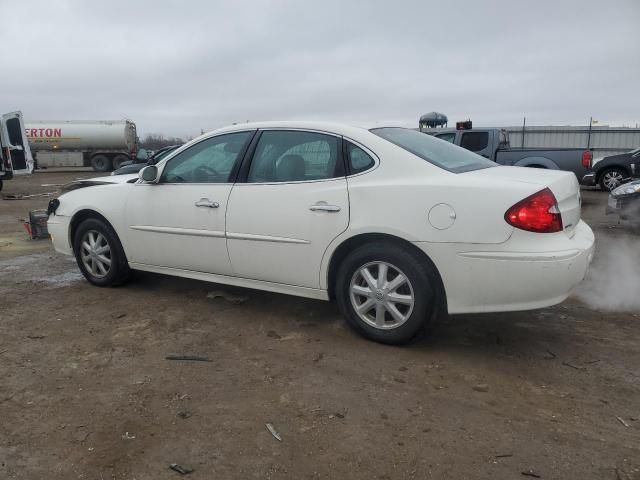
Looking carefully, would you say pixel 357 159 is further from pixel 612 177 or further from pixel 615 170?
pixel 615 170

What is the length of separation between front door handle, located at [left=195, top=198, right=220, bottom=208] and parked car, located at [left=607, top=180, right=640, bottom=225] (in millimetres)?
6377

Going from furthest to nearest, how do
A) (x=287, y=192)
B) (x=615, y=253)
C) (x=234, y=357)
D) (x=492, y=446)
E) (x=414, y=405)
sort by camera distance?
(x=615, y=253) → (x=287, y=192) → (x=234, y=357) → (x=414, y=405) → (x=492, y=446)

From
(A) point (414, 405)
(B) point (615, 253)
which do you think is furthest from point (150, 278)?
(B) point (615, 253)

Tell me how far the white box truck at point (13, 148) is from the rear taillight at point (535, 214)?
643 inches

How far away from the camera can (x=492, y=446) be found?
2.43 metres

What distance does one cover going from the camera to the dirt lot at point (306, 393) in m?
2.35

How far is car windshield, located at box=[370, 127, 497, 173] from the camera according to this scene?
352 cm

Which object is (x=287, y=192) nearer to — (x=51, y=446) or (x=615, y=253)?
(x=51, y=446)

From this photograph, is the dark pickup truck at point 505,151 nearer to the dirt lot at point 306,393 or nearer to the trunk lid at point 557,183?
the dirt lot at point 306,393

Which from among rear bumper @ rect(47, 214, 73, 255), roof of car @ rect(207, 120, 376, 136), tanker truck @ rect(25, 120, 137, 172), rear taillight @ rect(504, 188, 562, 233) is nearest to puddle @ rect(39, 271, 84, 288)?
rear bumper @ rect(47, 214, 73, 255)

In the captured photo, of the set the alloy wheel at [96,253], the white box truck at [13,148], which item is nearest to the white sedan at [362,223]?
the alloy wheel at [96,253]

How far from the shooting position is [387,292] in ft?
11.2

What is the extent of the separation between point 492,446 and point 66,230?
14.5 ft

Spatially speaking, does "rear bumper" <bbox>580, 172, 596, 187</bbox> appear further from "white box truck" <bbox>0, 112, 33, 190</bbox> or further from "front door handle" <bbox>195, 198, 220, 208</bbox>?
"white box truck" <bbox>0, 112, 33, 190</bbox>
